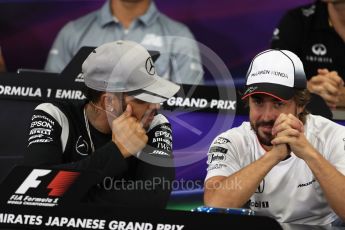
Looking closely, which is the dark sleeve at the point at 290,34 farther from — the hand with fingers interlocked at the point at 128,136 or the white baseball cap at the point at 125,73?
the hand with fingers interlocked at the point at 128,136

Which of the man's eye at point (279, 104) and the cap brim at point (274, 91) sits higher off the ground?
the cap brim at point (274, 91)

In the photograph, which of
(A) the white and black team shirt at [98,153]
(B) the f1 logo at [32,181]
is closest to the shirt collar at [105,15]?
(A) the white and black team shirt at [98,153]

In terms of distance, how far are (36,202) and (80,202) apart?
14 centimetres

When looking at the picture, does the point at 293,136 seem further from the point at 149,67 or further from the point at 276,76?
the point at 149,67

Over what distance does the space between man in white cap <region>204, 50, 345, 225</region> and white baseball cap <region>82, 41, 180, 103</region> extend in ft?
1.13

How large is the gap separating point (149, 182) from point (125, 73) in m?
0.46

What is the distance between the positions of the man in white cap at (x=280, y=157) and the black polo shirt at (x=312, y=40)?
5.16ft

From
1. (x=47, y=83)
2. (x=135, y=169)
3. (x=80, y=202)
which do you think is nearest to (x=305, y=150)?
(x=135, y=169)

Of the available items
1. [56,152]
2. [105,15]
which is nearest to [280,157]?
[56,152]

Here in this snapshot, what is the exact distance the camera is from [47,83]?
448cm

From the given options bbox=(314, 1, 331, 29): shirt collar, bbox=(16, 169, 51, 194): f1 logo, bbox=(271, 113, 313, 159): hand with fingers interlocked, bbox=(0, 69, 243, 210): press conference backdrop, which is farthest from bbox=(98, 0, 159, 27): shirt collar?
bbox=(16, 169, 51, 194): f1 logo

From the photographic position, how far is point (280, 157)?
348cm

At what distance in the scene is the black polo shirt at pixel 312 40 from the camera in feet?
17.4

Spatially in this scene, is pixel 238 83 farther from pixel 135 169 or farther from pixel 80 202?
pixel 80 202
